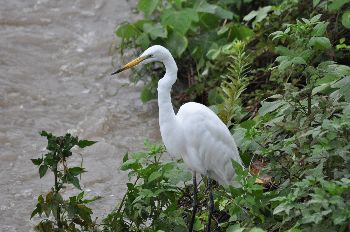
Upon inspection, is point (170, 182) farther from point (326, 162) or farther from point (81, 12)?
point (81, 12)

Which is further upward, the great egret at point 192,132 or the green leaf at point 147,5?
the green leaf at point 147,5

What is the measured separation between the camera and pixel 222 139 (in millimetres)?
4285

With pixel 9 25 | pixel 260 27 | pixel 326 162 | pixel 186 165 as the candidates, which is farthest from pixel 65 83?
pixel 326 162

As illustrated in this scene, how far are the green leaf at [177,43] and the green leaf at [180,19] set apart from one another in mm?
79

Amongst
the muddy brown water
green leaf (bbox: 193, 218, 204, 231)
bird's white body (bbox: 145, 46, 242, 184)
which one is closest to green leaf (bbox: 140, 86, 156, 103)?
the muddy brown water

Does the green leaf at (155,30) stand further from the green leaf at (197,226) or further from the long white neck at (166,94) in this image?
the green leaf at (197,226)

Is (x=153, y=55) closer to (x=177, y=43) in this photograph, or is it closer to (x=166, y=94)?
(x=166, y=94)

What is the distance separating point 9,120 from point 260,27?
84.7 inches

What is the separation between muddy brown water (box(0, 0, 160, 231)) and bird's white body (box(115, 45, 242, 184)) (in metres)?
0.96

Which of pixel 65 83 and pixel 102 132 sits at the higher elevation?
pixel 65 83

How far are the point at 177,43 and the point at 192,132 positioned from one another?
2.17m

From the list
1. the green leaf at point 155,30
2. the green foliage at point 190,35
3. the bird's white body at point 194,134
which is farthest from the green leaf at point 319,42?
the green leaf at point 155,30

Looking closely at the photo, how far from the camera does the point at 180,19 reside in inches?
247

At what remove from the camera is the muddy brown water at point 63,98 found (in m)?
5.42
